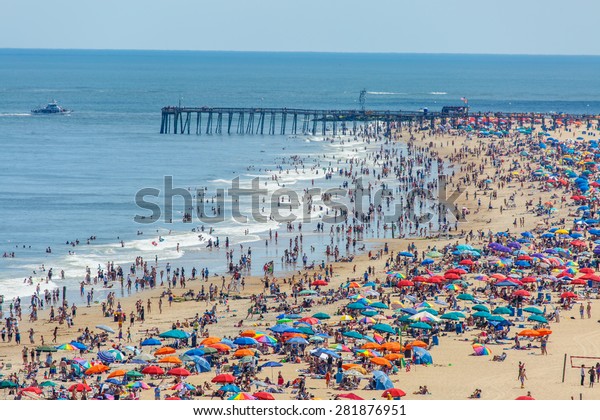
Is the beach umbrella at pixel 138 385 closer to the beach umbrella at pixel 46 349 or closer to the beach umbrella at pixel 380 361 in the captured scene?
the beach umbrella at pixel 46 349

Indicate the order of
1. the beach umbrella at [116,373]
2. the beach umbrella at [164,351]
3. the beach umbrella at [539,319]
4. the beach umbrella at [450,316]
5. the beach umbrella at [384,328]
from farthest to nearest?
1. the beach umbrella at [450,316]
2. the beach umbrella at [539,319]
3. the beach umbrella at [384,328]
4. the beach umbrella at [164,351]
5. the beach umbrella at [116,373]

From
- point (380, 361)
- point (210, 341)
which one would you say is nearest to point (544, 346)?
point (380, 361)

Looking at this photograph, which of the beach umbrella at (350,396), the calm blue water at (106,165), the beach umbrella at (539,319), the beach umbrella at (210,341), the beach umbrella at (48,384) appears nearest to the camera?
the beach umbrella at (350,396)

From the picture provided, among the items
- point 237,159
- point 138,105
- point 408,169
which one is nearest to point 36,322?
point 408,169

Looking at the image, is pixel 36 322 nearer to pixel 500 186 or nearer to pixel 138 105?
pixel 500 186

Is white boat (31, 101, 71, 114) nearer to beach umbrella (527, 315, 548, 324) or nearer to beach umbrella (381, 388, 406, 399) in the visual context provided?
beach umbrella (527, 315, 548, 324)

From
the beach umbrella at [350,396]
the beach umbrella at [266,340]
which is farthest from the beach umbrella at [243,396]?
the beach umbrella at [266,340]

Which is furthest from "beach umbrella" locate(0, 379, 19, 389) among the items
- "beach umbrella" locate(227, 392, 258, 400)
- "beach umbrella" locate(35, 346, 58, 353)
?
"beach umbrella" locate(227, 392, 258, 400)

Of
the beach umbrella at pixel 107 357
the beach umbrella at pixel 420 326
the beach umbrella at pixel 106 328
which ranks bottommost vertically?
the beach umbrella at pixel 106 328
